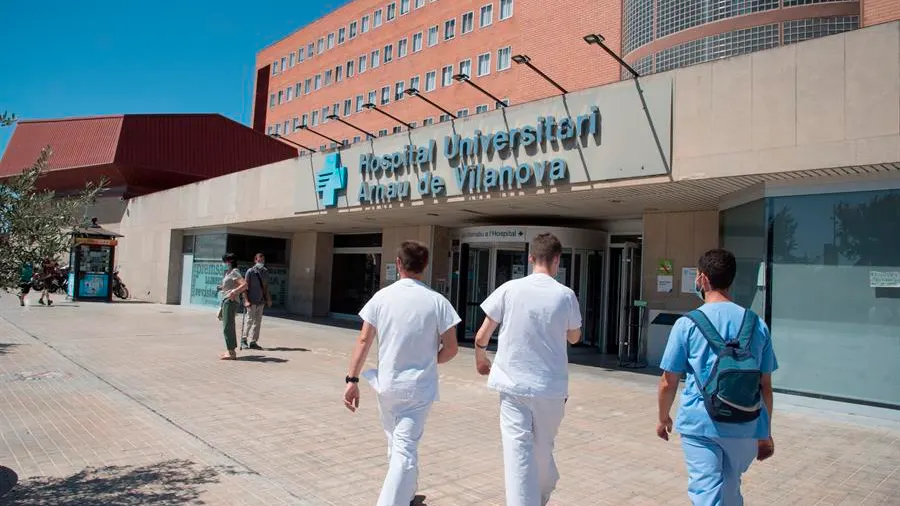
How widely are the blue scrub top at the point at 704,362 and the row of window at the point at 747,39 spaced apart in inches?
567

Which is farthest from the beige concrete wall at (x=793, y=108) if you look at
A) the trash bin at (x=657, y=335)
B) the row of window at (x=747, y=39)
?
the row of window at (x=747, y=39)

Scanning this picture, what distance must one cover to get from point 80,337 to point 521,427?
471 inches

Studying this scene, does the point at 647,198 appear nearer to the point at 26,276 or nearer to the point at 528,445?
the point at 528,445

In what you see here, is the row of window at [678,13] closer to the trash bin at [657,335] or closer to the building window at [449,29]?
the trash bin at [657,335]

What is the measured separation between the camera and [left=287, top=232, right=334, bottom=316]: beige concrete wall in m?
21.3

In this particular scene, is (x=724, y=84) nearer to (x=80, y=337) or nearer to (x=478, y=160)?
(x=478, y=160)

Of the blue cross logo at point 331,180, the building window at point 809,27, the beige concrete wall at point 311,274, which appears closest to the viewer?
the blue cross logo at point 331,180

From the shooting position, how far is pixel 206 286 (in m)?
22.7

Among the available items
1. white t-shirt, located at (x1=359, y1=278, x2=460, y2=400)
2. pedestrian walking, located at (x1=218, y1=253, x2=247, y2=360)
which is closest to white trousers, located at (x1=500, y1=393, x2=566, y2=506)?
white t-shirt, located at (x1=359, y1=278, x2=460, y2=400)

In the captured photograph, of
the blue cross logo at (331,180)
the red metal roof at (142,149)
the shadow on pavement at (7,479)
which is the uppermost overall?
→ the red metal roof at (142,149)

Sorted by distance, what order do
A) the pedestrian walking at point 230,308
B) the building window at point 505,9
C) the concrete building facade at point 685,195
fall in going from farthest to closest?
the building window at point 505,9
the pedestrian walking at point 230,308
the concrete building facade at point 685,195

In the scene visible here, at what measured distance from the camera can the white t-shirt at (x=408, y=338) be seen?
3639 mm

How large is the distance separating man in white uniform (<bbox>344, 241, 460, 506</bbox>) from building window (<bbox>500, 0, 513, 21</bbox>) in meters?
35.3

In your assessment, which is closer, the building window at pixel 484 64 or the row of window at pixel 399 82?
the row of window at pixel 399 82
